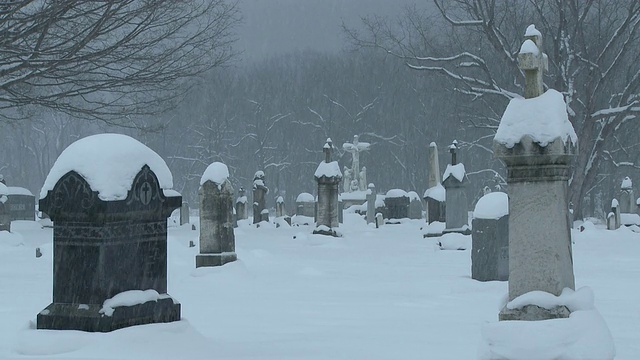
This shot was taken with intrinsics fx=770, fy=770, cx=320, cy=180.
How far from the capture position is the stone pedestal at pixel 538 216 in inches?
217

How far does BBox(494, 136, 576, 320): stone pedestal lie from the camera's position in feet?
18.1

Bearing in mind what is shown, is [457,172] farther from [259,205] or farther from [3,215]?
[3,215]

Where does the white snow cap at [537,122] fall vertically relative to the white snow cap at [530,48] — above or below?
below

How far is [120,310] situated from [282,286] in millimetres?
5094

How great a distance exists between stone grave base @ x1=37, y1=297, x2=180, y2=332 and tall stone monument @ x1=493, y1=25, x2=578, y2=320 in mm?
2933

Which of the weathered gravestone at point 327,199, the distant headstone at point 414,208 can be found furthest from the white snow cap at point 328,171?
the distant headstone at point 414,208

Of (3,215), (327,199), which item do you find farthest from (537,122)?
(3,215)

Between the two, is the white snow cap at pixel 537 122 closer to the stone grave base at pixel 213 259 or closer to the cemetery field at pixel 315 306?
the cemetery field at pixel 315 306

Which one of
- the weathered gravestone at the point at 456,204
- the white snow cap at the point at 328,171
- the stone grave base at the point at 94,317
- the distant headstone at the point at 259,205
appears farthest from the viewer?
the distant headstone at the point at 259,205

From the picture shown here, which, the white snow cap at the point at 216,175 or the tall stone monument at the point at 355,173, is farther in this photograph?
the tall stone monument at the point at 355,173

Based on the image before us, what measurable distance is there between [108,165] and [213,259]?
23.9 feet

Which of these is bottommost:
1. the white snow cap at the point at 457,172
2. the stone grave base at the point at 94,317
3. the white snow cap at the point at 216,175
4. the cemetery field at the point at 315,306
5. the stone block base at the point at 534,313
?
the cemetery field at the point at 315,306

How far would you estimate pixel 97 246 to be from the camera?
246 inches

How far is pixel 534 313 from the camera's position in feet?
18.0
